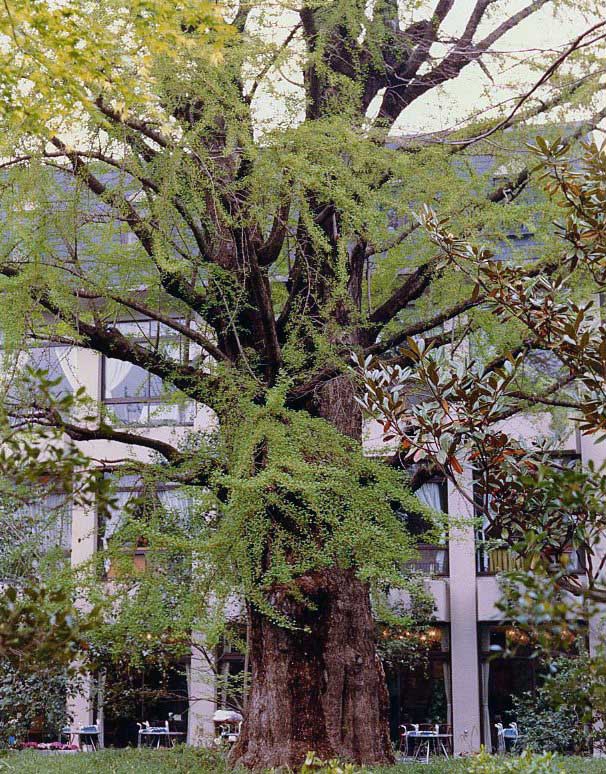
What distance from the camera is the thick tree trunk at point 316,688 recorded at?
873 centimetres

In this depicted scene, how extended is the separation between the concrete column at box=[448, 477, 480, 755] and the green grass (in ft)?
27.1

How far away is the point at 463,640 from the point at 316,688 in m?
10.1

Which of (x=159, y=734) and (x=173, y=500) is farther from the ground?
(x=173, y=500)

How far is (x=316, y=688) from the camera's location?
29.1 ft

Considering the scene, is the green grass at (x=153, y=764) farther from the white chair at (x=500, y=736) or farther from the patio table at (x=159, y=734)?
the patio table at (x=159, y=734)

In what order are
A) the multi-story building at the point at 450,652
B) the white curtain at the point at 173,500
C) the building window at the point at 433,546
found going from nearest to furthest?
the white curtain at the point at 173,500
the multi-story building at the point at 450,652
the building window at the point at 433,546

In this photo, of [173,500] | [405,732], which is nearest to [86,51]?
[173,500]

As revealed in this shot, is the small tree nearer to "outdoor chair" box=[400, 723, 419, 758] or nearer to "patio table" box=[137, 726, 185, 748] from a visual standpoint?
"outdoor chair" box=[400, 723, 419, 758]

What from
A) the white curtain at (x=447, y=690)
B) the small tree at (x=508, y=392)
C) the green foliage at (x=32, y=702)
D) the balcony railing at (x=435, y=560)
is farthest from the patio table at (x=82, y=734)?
the small tree at (x=508, y=392)

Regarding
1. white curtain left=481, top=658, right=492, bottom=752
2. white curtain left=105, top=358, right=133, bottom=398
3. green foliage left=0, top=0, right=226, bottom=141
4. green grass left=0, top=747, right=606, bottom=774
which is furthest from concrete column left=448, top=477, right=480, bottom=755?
green foliage left=0, top=0, right=226, bottom=141

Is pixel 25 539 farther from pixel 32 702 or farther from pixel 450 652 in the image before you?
pixel 450 652

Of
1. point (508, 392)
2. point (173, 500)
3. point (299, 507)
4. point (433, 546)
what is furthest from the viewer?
point (433, 546)

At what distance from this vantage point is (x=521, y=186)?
360 inches

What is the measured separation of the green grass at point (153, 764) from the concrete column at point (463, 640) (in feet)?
27.1
